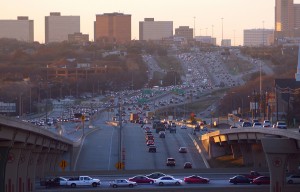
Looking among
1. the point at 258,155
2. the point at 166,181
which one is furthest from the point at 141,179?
the point at 258,155

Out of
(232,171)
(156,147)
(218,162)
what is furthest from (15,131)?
(156,147)

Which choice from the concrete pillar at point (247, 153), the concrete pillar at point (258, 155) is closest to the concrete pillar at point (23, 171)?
the concrete pillar at point (258, 155)

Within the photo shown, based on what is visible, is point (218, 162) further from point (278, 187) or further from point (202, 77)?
point (202, 77)

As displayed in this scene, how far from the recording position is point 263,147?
29578 millimetres

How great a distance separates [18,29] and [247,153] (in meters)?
157

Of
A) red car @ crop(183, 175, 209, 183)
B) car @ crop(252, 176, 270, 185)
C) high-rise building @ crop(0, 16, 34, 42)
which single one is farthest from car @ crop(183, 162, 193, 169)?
high-rise building @ crop(0, 16, 34, 42)

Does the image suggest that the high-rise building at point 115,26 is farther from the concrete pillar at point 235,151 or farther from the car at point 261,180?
the car at point 261,180

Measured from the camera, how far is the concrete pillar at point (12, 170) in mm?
28281

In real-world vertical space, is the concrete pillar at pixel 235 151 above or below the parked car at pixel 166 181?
above

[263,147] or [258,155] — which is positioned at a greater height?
[263,147]

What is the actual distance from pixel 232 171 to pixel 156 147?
36.8 ft

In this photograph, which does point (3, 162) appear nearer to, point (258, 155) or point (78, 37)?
point (258, 155)

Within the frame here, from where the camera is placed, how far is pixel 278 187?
28.6 metres

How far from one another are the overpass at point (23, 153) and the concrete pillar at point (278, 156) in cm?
625
